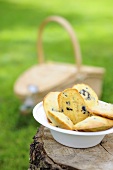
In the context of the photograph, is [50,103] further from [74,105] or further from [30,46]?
[30,46]

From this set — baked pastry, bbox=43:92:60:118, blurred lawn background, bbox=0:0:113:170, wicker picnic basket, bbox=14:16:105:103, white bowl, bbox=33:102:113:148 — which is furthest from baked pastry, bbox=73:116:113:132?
wicker picnic basket, bbox=14:16:105:103

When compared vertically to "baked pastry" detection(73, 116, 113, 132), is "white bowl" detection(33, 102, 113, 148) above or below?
below

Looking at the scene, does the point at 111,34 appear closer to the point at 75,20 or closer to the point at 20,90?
the point at 75,20

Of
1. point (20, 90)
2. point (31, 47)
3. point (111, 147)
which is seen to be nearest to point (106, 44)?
point (31, 47)

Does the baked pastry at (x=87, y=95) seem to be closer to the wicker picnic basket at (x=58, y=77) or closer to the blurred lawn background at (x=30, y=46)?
the blurred lawn background at (x=30, y=46)

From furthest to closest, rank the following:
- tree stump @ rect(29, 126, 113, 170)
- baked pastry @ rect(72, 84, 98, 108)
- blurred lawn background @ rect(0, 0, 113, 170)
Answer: blurred lawn background @ rect(0, 0, 113, 170)
baked pastry @ rect(72, 84, 98, 108)
tree stump @ rect(29, 126, 113, 170)

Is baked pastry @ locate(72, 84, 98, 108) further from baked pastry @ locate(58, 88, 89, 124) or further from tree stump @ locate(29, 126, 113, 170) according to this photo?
tree stump @ locate(29, 126, 113, 170)

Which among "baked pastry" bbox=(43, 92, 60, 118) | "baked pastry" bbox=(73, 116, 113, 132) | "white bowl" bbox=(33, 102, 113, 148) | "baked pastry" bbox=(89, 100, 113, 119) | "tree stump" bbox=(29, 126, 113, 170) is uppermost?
"baked pastry" bbox=(43, 92, 60, 118)

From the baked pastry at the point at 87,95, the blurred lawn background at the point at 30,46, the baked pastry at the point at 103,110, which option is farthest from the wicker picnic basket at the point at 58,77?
the baked pastry at the point at 103,110
